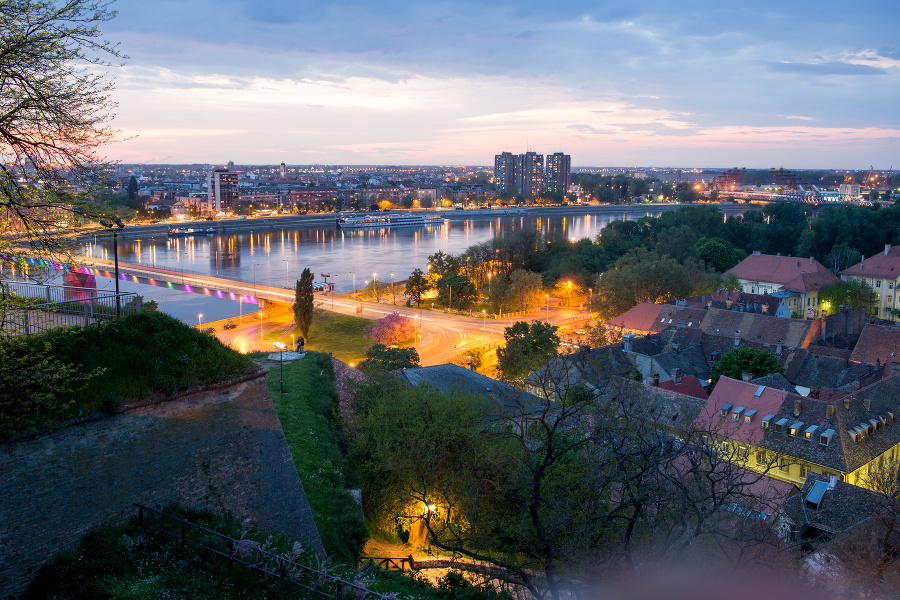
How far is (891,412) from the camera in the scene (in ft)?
35.2

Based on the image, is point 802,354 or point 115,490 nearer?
point 115,490

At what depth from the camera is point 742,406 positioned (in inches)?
420

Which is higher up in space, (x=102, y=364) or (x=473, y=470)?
(x=102, y=364)

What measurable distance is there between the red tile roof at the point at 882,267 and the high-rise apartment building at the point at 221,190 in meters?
60.3

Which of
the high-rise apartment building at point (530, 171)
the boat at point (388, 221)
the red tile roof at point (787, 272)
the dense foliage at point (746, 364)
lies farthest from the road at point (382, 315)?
the high-rise apartment building at point (530, 171)

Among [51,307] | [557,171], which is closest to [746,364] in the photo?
[51,307]

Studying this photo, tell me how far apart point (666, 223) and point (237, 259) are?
26.0 m

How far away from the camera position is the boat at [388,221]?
6034cm

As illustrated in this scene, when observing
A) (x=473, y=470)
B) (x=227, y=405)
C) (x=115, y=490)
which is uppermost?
(x=227, y=405)

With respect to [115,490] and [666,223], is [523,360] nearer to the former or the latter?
[115,490]

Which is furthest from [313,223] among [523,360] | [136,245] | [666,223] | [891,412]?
[891,412]

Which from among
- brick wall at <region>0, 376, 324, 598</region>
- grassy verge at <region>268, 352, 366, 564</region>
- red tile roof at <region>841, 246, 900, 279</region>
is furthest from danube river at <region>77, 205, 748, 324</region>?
red tile roof at <region>841, 246, 900, 279</region>

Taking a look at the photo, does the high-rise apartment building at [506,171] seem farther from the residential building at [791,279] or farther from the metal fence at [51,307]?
the metal fence at [51,307]

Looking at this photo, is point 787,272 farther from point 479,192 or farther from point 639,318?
point 479,192
